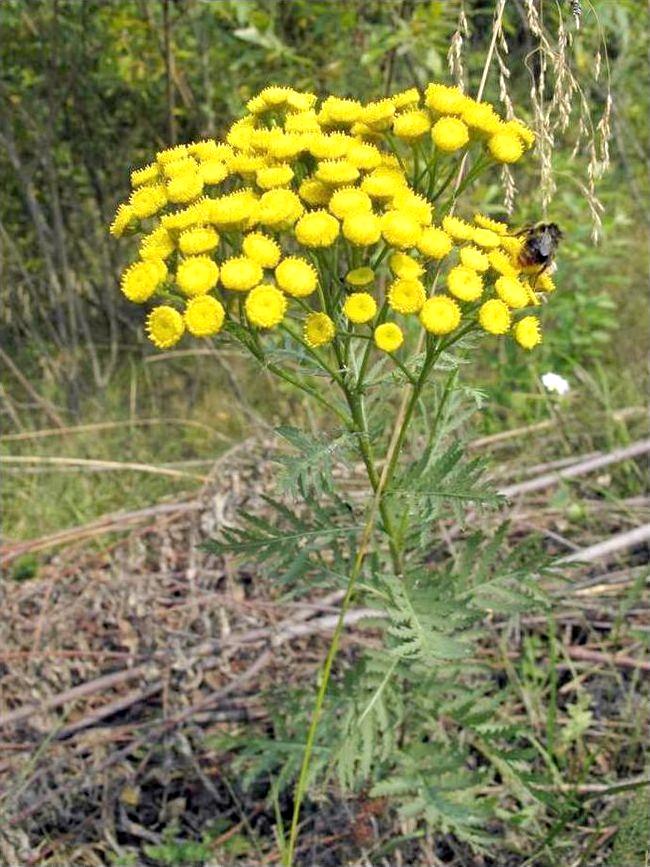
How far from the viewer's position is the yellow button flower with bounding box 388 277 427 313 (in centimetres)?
181

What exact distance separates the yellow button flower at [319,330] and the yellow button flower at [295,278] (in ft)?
0.17

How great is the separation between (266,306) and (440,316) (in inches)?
13.3

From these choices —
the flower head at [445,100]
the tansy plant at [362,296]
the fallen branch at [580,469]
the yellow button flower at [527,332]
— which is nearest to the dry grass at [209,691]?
the fallen branch at [580,469]

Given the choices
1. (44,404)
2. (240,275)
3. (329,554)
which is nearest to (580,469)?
(329,554)

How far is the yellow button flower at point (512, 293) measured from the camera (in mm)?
1870

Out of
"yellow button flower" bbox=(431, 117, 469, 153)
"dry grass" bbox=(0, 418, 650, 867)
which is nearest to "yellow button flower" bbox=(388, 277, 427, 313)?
"yellow button flower" bbox=(431, 117, 469, 153)

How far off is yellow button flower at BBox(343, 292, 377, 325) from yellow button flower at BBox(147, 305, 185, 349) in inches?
13.0

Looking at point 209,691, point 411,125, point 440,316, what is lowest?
point 209,691

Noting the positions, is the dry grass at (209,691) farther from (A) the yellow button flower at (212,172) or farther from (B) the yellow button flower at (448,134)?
(B) the yellow button flower at (448,134)

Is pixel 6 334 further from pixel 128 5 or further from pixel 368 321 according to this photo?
pixel 368 321

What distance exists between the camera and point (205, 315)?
1771 mm

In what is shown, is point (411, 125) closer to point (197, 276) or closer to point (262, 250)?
point (262, 250)

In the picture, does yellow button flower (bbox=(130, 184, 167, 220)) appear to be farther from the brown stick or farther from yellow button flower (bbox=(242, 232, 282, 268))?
the brown stick

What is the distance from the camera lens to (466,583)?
94.3 inches
